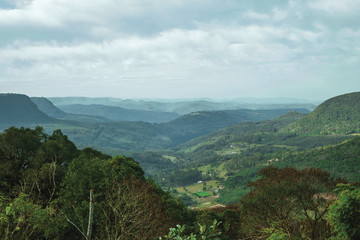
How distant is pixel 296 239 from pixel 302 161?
209 meters

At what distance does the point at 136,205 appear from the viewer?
15.0 metres

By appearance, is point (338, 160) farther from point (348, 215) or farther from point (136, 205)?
point (136, 205)

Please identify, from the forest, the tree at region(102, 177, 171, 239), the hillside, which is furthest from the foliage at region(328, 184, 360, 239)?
the hillside

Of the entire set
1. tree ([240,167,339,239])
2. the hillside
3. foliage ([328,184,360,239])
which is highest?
foliage ([328,184,360,239])

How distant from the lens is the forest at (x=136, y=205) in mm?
12438

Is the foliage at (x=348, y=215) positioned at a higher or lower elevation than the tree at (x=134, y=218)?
higher

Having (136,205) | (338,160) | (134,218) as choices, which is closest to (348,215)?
(134,218)

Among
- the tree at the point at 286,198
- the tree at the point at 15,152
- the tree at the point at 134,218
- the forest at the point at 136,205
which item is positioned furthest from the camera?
the tree at the point at 15,152

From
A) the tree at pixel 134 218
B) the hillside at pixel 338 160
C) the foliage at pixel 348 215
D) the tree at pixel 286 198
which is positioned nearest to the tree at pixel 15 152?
the tree at pixel 134 218

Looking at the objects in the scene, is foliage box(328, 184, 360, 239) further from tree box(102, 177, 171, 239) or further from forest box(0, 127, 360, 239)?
tree box(102, 177, 171, 239)

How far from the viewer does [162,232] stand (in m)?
16.4

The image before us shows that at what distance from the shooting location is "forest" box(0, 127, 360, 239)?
12.4m

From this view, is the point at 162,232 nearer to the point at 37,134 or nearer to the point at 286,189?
the point at 286,189

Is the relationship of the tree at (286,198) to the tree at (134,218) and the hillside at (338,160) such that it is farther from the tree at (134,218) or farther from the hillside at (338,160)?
the hillside at (338,160)
